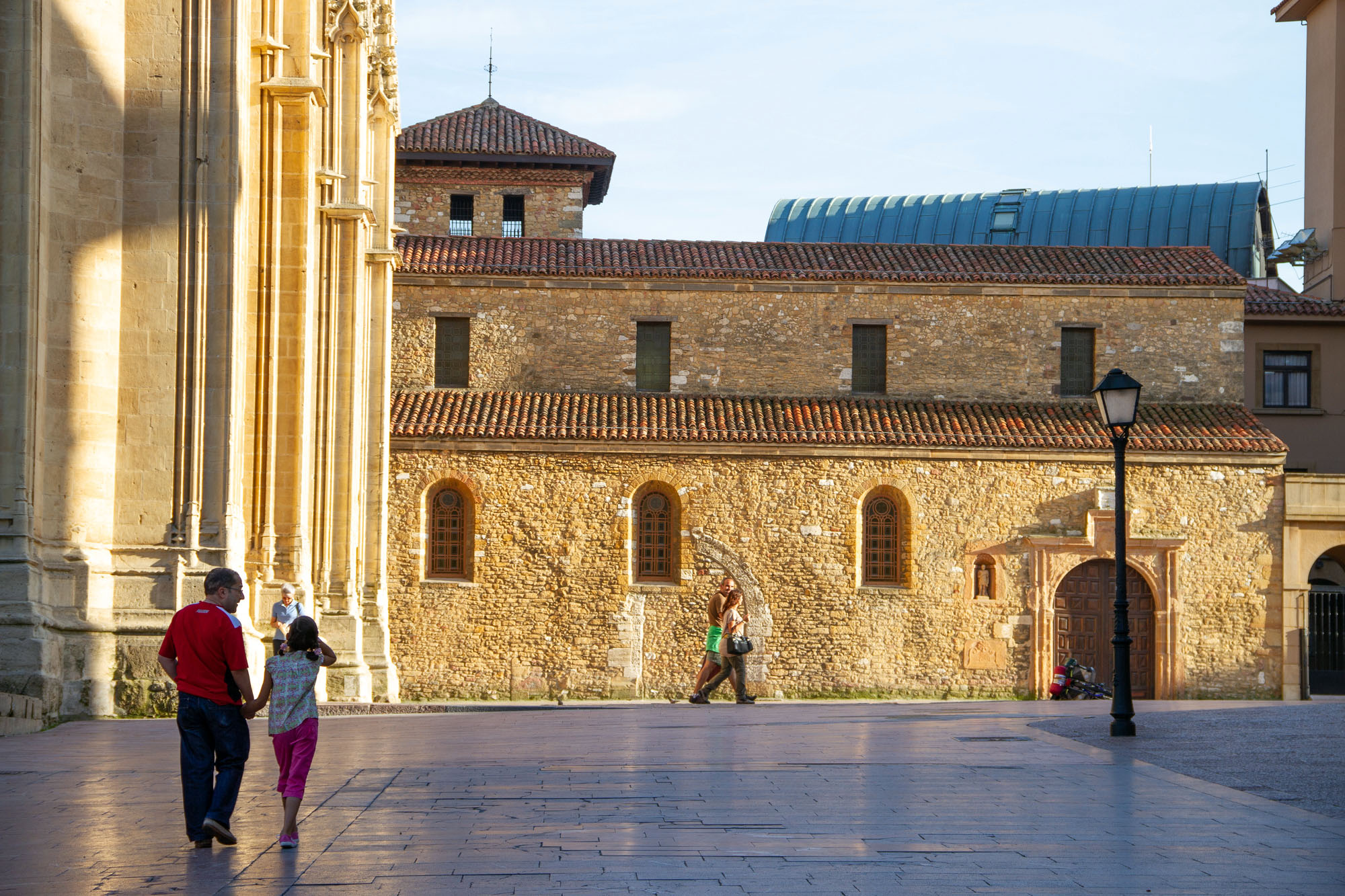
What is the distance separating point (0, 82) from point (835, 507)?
20304 millimetres

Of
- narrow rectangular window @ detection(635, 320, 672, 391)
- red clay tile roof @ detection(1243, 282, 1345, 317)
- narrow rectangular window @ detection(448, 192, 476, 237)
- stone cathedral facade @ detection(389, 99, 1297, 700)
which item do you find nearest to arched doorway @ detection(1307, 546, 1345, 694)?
stone cathedral facade @ detection(389, 99, 1297, 700)

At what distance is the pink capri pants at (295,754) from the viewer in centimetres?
877

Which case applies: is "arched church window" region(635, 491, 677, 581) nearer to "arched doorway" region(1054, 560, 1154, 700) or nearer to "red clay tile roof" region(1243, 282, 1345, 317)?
"arched doorway" region(1054, 560, 1154, 700)

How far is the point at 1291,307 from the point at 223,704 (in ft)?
123

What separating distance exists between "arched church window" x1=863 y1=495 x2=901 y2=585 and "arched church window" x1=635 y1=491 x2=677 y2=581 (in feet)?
12.7

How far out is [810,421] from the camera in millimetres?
34625

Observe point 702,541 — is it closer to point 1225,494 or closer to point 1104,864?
point 1225,494

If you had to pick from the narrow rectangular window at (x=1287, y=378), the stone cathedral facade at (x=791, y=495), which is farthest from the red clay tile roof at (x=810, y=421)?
the narrow rectangular window at (x=1287, y=378)

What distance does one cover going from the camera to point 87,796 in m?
10.6

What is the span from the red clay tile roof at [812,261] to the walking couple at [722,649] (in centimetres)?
1214

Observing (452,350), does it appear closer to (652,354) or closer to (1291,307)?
(652,354)

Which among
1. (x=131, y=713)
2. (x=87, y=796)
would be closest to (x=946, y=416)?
(x=131, y=713)

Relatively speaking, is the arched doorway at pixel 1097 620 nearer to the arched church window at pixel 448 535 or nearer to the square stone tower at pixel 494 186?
the arched church window at pixel 448 535

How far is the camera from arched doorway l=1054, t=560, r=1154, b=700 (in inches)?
1328
